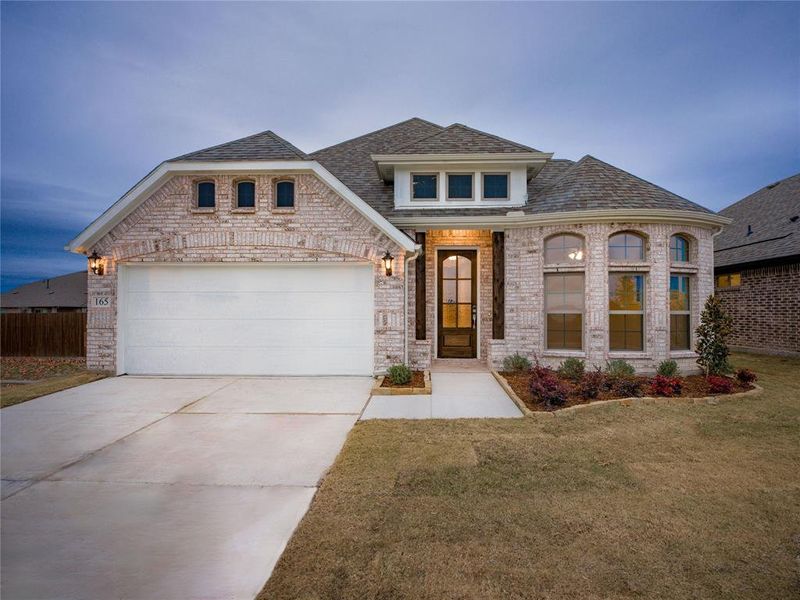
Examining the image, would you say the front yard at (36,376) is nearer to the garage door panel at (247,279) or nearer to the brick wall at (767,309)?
the garage door panel at (247,279)

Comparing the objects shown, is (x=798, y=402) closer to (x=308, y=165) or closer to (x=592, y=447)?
(x=592, y=447)

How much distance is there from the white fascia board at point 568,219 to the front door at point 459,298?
3.44ft

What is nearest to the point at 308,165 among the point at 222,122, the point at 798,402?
the point at 798,402

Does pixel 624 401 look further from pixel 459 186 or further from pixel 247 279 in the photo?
pixel 247 279


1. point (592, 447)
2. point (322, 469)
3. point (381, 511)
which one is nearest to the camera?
point (381, 511)

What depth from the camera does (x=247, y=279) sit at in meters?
8.49

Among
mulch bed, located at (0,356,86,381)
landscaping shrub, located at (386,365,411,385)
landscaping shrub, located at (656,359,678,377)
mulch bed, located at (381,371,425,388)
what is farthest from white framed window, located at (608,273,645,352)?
mulch bed, located at (0,356,86,381)

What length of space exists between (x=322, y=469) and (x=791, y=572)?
143 inches

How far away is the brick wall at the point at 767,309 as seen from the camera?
37.4 feet

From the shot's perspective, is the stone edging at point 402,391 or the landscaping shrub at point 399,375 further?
the landscaping shrub at point 399,375

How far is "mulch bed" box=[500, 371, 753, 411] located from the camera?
6171 mm

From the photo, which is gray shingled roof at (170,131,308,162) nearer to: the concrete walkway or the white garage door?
the white garage door

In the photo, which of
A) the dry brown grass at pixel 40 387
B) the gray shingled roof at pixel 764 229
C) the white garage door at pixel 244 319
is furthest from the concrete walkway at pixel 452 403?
the gray shingled roof at pixel 764 229

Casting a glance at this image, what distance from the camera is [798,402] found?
21.0 feet
